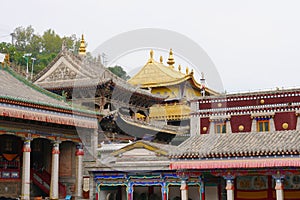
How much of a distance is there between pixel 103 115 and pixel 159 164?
757 centimetres

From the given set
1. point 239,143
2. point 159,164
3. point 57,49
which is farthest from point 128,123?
point 57,49

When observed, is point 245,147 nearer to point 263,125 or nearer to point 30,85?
point 263,125

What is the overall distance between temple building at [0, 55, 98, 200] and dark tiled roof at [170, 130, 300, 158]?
26.3 ft

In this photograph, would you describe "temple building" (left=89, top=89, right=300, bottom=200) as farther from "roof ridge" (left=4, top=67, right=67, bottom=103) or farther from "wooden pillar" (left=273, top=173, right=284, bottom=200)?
"roof ridge" (left=4, top=67, right=67, bottom=103)

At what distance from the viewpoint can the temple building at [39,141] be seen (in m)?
25.7

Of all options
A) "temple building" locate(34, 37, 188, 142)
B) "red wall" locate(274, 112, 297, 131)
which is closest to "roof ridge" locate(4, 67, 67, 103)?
"temple building" locate(34, 37, 188, 142)

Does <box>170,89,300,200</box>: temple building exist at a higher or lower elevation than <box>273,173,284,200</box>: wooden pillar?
higher

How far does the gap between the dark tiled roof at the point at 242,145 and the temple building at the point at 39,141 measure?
8.01 meters

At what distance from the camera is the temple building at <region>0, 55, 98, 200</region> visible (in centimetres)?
2570

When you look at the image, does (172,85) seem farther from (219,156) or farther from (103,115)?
(219,156)

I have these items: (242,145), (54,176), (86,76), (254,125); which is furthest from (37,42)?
(242,145)

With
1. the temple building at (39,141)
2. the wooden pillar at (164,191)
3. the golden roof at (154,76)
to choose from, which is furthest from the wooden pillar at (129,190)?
the golden roof at (154,76)

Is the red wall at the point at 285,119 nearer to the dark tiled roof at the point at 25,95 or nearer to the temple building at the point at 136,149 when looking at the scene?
the temple building at the point at 136,149

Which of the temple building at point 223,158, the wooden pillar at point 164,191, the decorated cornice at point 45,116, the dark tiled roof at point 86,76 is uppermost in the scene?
the dark tiled roof at point 86,76
